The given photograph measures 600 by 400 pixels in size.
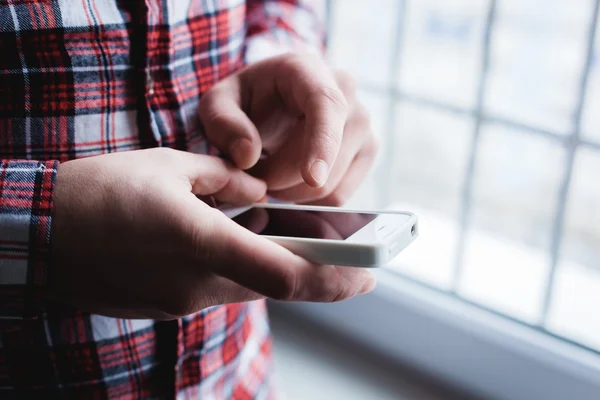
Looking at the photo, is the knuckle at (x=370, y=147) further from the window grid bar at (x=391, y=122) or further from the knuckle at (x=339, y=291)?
the window grid bar at (x=391, y=122)

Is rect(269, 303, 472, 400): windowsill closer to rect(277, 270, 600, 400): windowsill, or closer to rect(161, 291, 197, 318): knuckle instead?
rect(277, 270, 600, 400): windowsill

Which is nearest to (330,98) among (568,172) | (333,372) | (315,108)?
(315,108)

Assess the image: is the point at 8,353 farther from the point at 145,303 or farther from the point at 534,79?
the point at 534,79

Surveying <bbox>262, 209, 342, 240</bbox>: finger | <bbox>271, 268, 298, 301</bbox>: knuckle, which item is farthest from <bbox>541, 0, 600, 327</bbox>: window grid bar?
<bbox>271, 268, 298, 301</bbox>: knuckle

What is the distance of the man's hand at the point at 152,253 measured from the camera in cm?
40

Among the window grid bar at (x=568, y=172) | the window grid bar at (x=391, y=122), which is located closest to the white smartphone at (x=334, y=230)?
the window grid bar at (x=568, y=172)

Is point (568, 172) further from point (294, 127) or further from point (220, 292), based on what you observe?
point (220, 292)

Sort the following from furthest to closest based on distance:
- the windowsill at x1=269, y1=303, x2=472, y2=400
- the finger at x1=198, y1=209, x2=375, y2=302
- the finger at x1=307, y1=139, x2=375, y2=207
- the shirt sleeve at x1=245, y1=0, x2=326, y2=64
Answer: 1. the windowsill at x1=269, y1=303, x2=472, y2=400
2. the shirt sleeve at x1=245, y1=0, x2=326, y2=64
3. the finger at x1=307, y1=139, x2=375, y2=207
4. the finger at x1=198, y1=209, x2=375, y2=302

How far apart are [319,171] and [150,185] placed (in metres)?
0.13

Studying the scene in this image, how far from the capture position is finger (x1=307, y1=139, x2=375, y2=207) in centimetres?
60

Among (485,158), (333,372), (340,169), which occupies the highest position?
(340,169)

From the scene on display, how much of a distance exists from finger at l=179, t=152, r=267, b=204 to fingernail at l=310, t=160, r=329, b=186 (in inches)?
3.2

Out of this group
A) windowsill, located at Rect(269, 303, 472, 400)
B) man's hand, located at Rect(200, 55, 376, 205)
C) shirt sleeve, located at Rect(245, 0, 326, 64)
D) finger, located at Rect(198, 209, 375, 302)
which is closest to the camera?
finger, located at Rect(198, 209, 375, 302)

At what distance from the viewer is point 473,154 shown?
2.82ft
